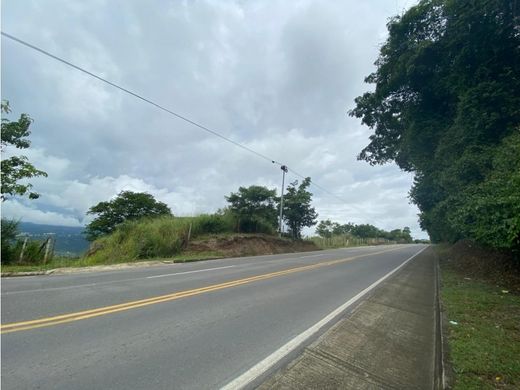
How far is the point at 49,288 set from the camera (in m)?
7.18

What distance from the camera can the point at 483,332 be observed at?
5.11 meters

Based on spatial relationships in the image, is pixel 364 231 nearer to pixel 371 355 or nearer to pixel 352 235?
pixel 352 235

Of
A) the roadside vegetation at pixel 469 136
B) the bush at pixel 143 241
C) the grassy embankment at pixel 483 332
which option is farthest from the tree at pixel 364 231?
the grassy embankment at pixel 483 332

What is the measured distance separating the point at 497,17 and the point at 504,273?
10.6 meters

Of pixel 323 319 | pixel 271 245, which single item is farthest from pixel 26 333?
pixel 271 245

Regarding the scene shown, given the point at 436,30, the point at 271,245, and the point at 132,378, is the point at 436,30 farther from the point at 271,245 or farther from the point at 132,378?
the point at 132,378

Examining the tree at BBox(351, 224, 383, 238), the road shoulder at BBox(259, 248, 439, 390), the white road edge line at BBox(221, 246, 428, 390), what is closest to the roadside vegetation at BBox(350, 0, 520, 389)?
the road shoulder at BBox(259, 248, 439, 390)

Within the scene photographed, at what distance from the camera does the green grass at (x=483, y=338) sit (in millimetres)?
3496

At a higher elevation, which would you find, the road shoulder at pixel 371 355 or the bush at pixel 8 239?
the bush at pixel 8 239

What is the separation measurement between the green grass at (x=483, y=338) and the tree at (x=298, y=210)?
23192 millimetres

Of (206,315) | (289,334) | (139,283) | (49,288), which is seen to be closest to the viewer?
(289,334)

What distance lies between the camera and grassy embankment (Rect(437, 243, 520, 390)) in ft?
11.6

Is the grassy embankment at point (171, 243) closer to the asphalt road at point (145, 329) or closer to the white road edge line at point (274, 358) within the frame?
the asphalt road at point (145, 329)

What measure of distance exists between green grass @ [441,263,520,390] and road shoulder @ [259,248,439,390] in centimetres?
33
